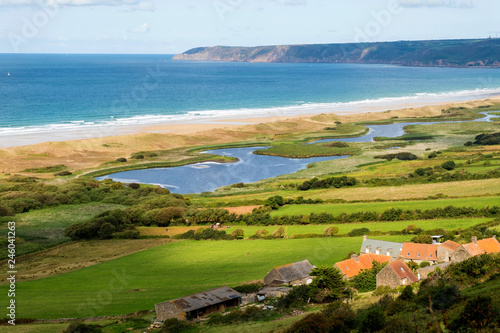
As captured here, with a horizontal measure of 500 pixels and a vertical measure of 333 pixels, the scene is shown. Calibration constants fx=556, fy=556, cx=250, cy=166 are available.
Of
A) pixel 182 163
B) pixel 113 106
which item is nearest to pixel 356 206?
pixel 182 163

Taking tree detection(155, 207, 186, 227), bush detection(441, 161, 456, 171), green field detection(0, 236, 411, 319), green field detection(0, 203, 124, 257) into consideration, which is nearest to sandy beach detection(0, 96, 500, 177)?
green field detection(0, 203, 124, 257)

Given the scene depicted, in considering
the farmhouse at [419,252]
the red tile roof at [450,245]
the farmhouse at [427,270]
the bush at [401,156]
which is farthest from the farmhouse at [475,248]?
the bush at [401,156]

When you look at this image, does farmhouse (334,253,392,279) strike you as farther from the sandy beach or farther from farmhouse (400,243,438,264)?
the sandy beach

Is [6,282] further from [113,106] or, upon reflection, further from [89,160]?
[113,106]

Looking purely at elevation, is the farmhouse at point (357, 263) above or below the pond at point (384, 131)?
below

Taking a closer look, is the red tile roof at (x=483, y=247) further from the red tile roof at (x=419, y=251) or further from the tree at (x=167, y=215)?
the tree at (x=167, y=215)

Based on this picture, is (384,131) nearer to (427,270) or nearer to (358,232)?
(358,232)
